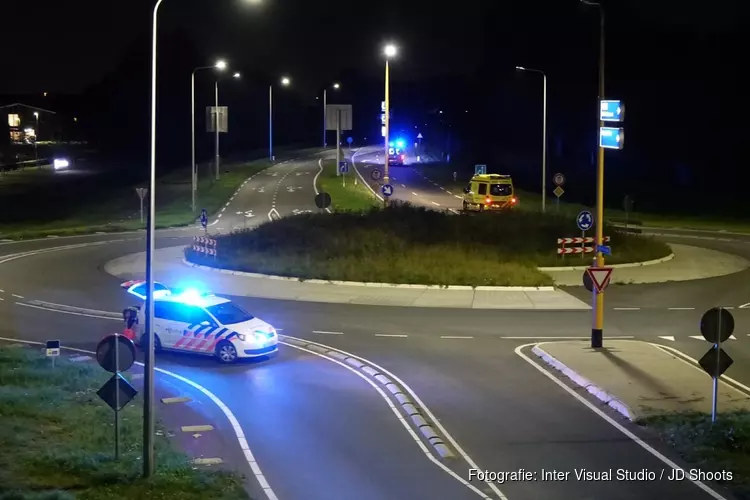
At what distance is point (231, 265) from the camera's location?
3441 cm

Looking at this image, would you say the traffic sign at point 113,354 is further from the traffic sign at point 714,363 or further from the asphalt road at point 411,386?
the traffic sign at point 714,363

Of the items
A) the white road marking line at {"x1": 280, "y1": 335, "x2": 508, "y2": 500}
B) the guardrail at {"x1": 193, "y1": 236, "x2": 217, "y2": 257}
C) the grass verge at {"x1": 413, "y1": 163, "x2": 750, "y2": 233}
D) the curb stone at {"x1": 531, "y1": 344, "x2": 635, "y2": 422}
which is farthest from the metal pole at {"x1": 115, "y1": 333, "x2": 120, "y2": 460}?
the grass verge at {"x1": 413, "y1": 163, "x2": 750, "y2": 233}

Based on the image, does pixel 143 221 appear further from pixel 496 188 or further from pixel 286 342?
pixel 286 342

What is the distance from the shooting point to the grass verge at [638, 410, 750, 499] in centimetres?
1179

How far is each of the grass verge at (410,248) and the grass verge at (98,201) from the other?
20.0m

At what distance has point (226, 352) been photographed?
20.2 metres

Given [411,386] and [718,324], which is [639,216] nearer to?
[411,386]

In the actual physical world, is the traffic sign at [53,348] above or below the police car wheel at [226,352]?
above

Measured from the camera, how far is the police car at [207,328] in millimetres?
20109

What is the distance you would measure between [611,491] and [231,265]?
24.7 meters

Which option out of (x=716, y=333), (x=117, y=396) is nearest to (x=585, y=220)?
(x=716, y=333)

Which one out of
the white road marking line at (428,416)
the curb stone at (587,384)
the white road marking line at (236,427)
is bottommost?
the white road marking line at (236,427)

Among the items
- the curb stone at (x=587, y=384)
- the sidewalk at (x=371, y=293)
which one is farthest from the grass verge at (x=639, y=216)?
the curb stone at (x=587, y=384)

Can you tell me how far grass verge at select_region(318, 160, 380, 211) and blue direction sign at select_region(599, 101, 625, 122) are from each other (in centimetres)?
3322
